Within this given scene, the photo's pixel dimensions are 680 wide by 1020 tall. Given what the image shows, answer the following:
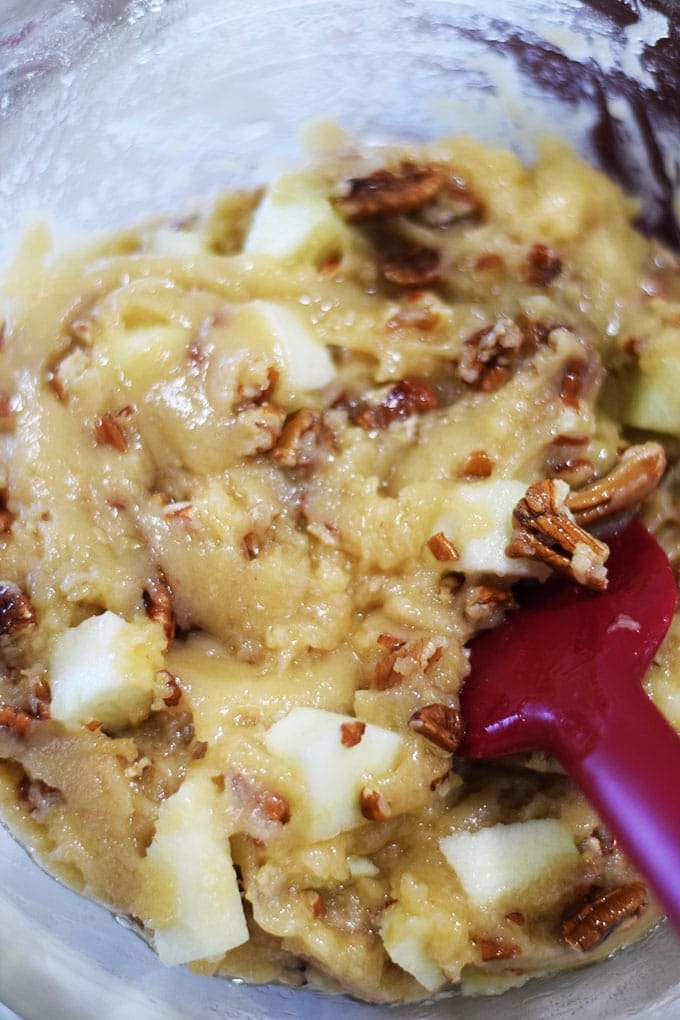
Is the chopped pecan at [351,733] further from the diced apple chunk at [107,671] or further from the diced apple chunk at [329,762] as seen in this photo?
the diced apple chunk at [107,671]

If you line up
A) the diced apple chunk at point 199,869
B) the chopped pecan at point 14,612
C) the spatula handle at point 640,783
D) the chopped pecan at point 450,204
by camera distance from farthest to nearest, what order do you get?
the chopped pecan at point 450,204, the chopped pecan at point 14,612, the diced apple chunk at point 199,869, the spatula handle at point 640,783

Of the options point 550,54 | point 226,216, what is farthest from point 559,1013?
point 550,54

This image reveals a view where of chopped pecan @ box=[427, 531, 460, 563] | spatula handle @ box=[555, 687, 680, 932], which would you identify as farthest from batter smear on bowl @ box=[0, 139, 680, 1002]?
spatula handle @ box=[555, 687, 680, 932]

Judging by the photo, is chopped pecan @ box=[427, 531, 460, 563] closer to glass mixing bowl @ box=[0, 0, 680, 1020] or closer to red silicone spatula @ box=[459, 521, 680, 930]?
red silicone spatula @ box=[459, 521, 680, 930]

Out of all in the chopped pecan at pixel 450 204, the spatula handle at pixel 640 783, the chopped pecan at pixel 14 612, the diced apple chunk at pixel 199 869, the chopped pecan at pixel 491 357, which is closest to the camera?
the spatula handle at pixel 640 783

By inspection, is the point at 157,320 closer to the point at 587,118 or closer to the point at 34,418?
the point at 34,418

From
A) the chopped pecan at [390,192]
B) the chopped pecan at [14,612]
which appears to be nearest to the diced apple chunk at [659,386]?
the chopped pecan at [390,192]

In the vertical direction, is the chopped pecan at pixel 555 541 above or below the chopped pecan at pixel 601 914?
above
